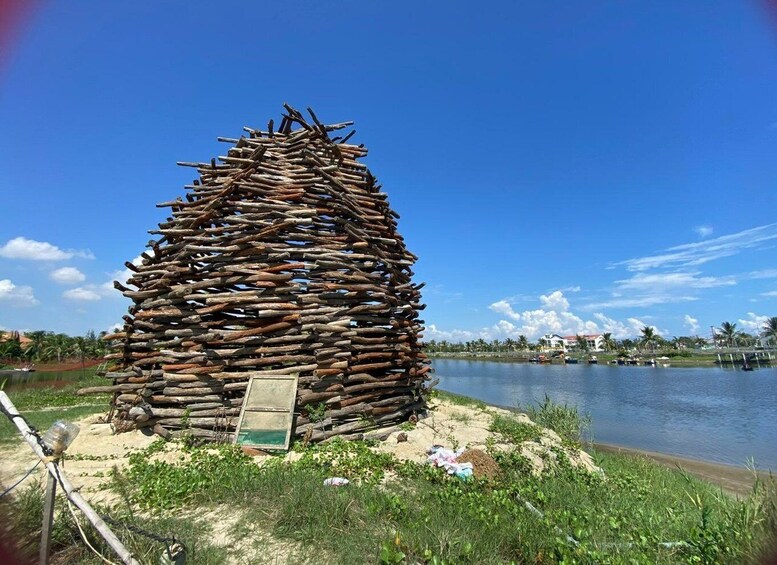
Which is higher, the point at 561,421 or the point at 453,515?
the point at 453,515

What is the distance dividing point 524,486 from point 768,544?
284 centimetres

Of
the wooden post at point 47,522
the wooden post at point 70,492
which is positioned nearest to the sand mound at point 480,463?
the wooden post at point 70,492

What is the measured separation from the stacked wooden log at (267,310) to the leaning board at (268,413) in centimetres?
25

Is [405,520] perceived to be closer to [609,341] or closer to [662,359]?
[662,359]

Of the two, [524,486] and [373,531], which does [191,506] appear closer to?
[373,531]

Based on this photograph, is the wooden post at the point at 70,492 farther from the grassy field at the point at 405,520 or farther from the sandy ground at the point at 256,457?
the sandy ground at the point at 256,457

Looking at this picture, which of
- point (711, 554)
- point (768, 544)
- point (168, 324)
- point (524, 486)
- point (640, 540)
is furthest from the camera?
point (168, 324)

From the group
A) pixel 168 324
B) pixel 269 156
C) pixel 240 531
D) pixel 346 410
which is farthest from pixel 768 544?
pixel 269 156

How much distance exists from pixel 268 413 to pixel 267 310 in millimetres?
2111

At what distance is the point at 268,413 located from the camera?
24.9 ft

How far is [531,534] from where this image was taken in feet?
11.3

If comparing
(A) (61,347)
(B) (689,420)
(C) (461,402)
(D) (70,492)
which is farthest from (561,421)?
(A) (61,347)

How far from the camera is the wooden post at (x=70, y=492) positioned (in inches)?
92.4

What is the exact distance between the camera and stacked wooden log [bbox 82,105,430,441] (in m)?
8.20
